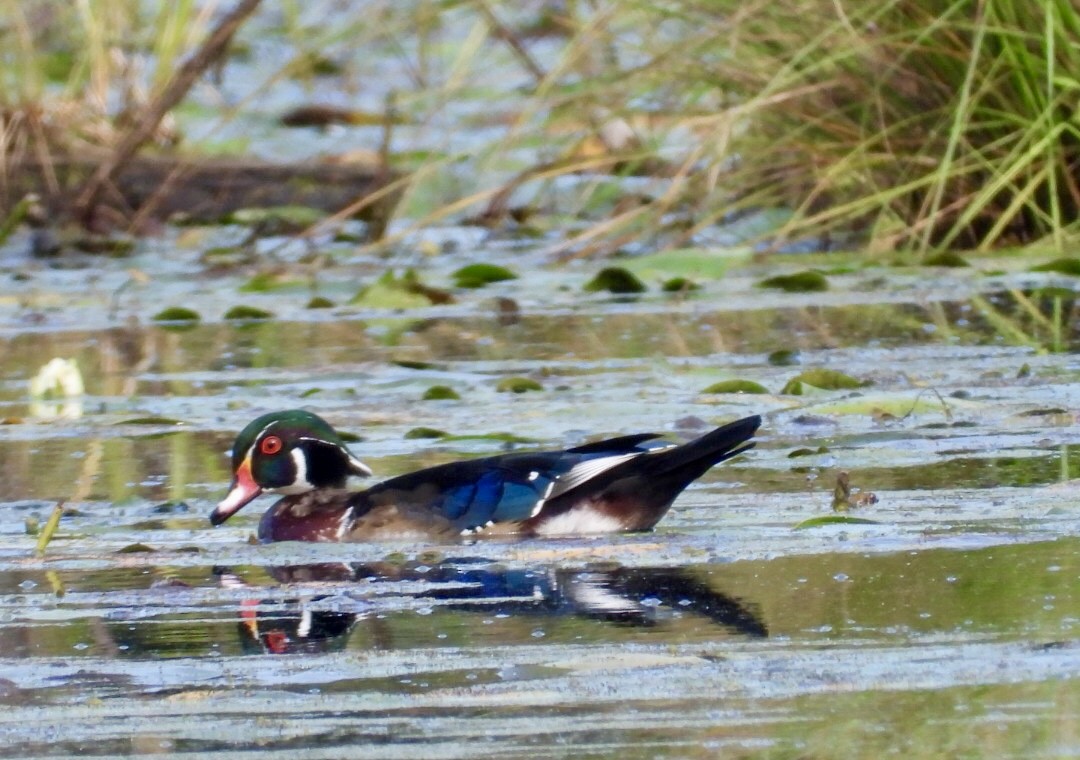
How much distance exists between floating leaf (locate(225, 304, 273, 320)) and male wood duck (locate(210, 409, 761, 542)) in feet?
11.7

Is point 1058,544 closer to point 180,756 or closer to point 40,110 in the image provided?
point 180,756

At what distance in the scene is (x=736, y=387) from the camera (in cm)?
598

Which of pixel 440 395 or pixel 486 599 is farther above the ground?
pixel 486 599

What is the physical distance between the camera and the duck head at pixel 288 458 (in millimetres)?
4859

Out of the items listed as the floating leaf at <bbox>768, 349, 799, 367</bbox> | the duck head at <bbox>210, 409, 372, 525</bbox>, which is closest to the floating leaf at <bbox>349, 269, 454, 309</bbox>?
the floating leaf at <bbox>768, 349, 799, 367</bbox>

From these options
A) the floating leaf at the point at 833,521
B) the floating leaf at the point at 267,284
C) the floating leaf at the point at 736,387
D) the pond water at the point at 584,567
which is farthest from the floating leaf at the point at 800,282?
the floating leaf at the point at 833,521

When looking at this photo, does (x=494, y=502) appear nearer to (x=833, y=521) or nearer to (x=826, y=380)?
(x=833, y=521)

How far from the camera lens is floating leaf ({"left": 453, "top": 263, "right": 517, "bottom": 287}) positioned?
9.05 meters

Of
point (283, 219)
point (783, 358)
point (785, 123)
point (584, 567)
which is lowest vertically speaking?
point (283, 219)

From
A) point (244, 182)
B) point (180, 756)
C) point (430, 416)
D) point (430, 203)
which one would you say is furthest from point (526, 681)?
point (244, 182)

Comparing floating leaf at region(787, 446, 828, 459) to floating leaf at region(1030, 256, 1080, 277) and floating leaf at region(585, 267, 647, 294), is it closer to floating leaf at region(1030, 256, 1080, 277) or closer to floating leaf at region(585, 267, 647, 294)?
floating leaf at region(1030, 256, 1080, 277)

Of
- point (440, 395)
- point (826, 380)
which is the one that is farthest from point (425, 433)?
point (826, 380)

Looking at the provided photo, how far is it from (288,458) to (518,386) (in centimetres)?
146

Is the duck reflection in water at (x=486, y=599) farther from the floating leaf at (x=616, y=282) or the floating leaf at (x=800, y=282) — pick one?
the floating leaf at (x=616, y=282)
